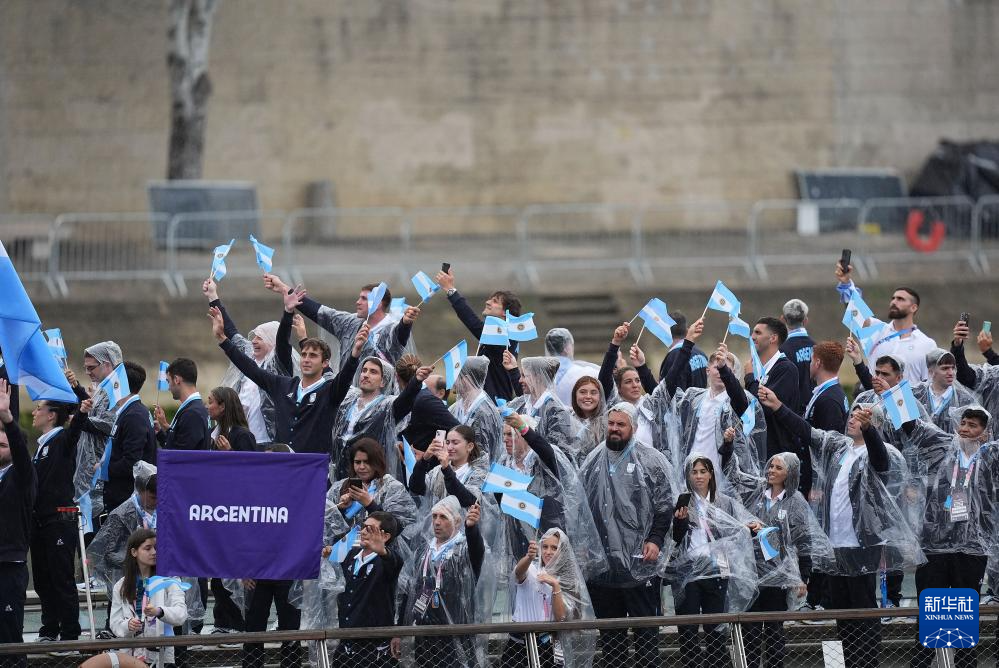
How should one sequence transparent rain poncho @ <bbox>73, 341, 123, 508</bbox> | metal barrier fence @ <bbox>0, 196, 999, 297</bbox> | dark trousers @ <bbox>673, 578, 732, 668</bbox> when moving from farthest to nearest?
metal barrier fence @ <bbox>0, 196, 999, 297</bbox> < transparent rain poncho @ <bbox>73, 341, 123, 508</bbox> < dark trousers @ <bbox>673, 578, 732, 668</bbox>

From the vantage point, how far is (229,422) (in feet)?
32.1

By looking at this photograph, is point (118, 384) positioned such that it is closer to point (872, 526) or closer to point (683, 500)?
point (683, 500)

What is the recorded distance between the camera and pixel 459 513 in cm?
880

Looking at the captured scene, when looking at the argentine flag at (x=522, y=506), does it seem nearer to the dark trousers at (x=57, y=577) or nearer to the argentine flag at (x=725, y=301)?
the argentine flag at (x=725, y=301)

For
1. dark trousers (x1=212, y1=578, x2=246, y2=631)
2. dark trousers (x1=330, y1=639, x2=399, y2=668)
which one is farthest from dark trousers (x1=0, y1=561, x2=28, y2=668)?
dark trousers (x1=330, y1=639, x2=399, y2=668)

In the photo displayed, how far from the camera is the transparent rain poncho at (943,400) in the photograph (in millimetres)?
10805

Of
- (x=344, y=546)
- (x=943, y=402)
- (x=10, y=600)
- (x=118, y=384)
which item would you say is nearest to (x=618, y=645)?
(x=344, y=546)

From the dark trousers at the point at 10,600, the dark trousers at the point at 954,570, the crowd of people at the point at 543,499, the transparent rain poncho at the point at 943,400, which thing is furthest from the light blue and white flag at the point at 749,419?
the dark trousers at the point at 10,600

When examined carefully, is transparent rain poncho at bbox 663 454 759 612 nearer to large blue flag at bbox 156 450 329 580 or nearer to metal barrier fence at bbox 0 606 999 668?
metal barrier fence at bbox 0 606 999 668

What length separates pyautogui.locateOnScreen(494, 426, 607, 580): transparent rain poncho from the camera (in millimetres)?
9180

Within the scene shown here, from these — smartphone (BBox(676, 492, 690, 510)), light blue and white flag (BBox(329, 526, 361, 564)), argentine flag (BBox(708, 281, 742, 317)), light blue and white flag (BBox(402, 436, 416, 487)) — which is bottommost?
light blue and white flag (BBox(329, 526, 361, 564))

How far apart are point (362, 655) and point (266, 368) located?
11.1ft

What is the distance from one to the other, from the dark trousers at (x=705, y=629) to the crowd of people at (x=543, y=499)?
15 millimetres

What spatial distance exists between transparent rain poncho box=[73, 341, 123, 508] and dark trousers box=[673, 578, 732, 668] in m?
3.75
